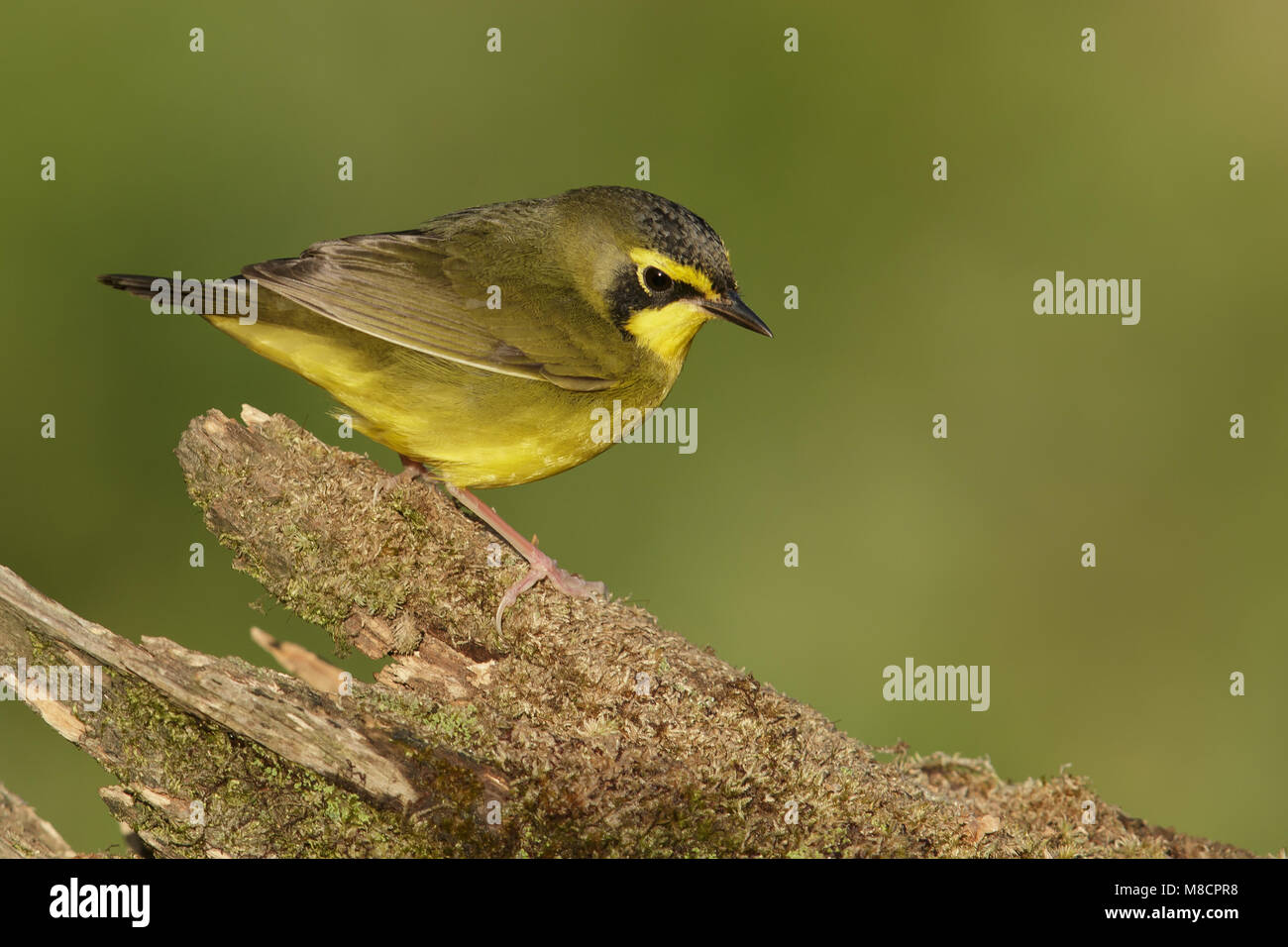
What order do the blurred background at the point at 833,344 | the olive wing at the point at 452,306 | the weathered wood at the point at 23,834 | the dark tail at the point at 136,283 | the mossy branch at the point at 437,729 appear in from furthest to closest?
the blurred background at the point at 833,344
the olive wing at the point at 452,306
the dark tail at the point at 136,283
the weathered wood at the point at 23,834
the mossy branch at the point at 437,729

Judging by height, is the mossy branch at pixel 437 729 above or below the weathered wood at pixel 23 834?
above

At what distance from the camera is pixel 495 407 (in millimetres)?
5484

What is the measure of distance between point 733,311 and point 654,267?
457mm

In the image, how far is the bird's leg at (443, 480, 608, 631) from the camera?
4.86m

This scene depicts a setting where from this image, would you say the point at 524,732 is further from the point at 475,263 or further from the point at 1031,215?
the point at 1031,215

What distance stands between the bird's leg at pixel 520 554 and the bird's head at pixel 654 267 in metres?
1.20

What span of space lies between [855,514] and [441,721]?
591 centimetres

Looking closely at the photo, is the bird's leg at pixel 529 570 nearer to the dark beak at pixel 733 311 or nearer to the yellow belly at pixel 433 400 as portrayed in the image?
the yellow belly at pixel 433 400

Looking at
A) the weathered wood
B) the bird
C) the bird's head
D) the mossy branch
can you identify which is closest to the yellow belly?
the bird

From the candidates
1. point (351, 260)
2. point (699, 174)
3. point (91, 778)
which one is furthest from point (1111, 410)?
point (91, 778)

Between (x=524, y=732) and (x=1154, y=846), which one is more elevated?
(x=524, y=732)

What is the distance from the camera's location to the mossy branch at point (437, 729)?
404cm

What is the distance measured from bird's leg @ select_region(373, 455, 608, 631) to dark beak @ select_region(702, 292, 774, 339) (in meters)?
1.52

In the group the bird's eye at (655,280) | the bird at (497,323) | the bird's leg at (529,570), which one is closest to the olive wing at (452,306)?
the bird at (497,323)
